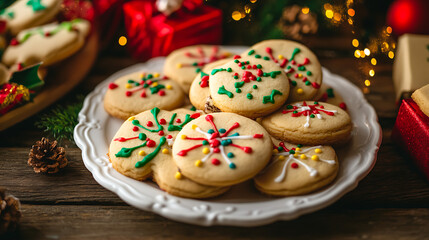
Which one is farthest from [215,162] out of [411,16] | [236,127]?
[411,16]

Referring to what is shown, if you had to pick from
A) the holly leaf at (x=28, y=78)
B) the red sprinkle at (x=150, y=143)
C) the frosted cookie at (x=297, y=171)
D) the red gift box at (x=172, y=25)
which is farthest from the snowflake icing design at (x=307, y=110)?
the holly leaf at (x=28, y=78)

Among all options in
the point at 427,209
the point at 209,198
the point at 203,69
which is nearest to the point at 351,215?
the point at 427,209

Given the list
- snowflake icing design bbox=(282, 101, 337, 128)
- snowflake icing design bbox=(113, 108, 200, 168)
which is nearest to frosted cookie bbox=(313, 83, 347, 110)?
snowflake icing design bbox=(282, 101, 337, 128)

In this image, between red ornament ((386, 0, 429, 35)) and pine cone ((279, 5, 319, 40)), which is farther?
pine cone ((279, 5, 319, 40))

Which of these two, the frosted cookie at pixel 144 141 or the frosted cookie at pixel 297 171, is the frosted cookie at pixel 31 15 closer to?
the frosted cookie at pixel 144 141

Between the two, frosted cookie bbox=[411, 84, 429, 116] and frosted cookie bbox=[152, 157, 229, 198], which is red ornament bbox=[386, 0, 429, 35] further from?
frosted cookie bbox=[152, 157, 229, 198]

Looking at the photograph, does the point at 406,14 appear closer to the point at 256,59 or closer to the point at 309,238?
the point at 256,59

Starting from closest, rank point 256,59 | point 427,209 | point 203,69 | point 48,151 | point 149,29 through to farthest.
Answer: point 427,209
point 48,151
point 256,59
point 203,69
point 149,29
